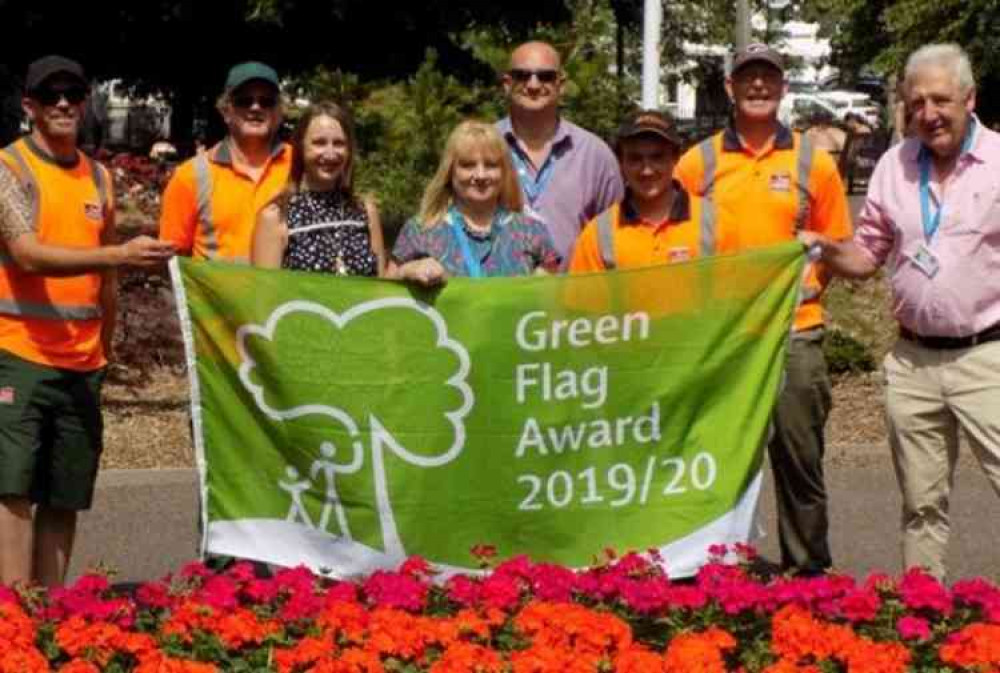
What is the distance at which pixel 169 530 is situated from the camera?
32.7 feet

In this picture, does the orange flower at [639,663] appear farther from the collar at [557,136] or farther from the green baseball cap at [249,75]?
the collar at [557,136]

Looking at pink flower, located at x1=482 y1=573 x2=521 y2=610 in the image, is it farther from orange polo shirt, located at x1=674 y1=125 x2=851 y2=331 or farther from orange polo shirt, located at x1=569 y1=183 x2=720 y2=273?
orange polo shirt, located at x1=674 y1=125 x2=851 y2=331

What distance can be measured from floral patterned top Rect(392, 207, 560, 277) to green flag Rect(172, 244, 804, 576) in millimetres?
327

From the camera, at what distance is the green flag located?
6855 mm

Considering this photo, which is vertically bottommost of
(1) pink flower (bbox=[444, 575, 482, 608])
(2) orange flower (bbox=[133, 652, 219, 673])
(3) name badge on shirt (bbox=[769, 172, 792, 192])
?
(2) orange flower (bbox=[133, 652, 219, 673])

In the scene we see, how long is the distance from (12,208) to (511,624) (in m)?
2.28

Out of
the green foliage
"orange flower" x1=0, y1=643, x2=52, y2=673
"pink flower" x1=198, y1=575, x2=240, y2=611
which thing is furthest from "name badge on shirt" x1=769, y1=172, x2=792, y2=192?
the green foliage

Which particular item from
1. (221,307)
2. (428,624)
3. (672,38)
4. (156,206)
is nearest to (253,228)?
(221,307)

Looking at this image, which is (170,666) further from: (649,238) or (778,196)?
(778,196)

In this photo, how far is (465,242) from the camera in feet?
23.6

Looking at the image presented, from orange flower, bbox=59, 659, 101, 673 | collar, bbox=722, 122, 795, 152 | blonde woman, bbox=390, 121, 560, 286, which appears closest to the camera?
orange flower, bbox=59, 659, 101, 673

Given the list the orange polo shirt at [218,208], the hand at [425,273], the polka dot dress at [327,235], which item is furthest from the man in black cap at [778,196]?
the orange polo shirt at [218,208]

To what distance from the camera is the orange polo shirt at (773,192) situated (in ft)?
24.7

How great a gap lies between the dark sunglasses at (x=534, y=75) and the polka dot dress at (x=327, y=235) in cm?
107
